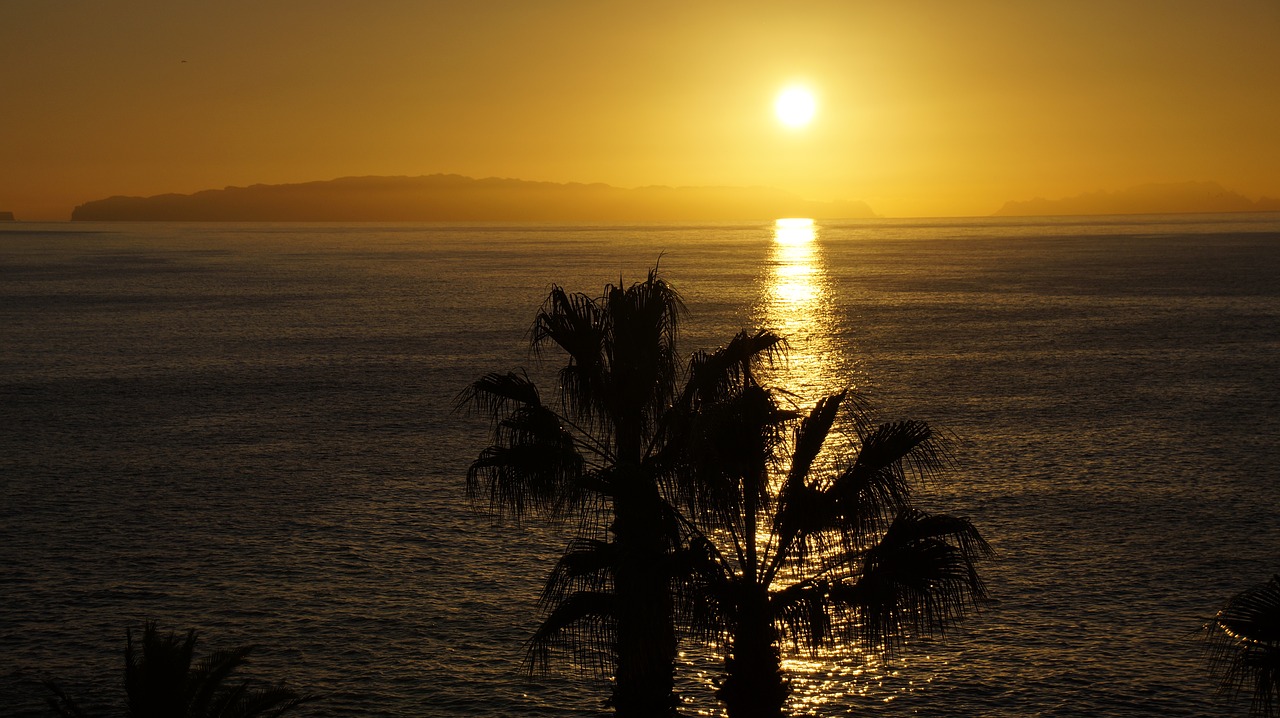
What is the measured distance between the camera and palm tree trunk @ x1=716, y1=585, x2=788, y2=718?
1728 centimetres

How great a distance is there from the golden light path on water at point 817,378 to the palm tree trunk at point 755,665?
3.21 metres

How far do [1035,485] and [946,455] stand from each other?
4681 mm

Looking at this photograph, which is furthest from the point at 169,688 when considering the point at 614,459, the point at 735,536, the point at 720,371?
the point at 720,371

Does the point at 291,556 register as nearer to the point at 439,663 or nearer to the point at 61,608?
the point at 61,608

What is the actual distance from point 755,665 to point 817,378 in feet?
179

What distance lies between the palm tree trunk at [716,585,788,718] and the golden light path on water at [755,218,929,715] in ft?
10.5

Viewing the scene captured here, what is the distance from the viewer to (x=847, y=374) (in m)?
73.3

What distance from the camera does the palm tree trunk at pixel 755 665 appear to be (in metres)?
17.3

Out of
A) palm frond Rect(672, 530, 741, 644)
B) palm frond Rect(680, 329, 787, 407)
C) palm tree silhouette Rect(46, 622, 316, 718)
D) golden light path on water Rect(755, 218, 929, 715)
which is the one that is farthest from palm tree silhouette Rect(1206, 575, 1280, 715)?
palm tree silhouette Rect(46, 622, 316, 718)

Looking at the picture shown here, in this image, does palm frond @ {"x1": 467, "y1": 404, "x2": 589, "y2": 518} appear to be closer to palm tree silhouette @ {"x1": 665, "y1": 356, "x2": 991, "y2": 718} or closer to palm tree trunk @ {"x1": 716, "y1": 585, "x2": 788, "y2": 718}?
palm tree silhouette @ {"x1": 665, "y1": 356, "x2": 991, "y2": 718}

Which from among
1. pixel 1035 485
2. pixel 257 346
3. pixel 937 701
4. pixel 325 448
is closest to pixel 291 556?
pixel 325 448

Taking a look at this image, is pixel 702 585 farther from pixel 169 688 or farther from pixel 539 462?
pixel 169 688

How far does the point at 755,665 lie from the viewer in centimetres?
1767

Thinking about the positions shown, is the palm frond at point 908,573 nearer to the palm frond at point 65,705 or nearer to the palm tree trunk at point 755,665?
the palm tree trunk at point 755,665
